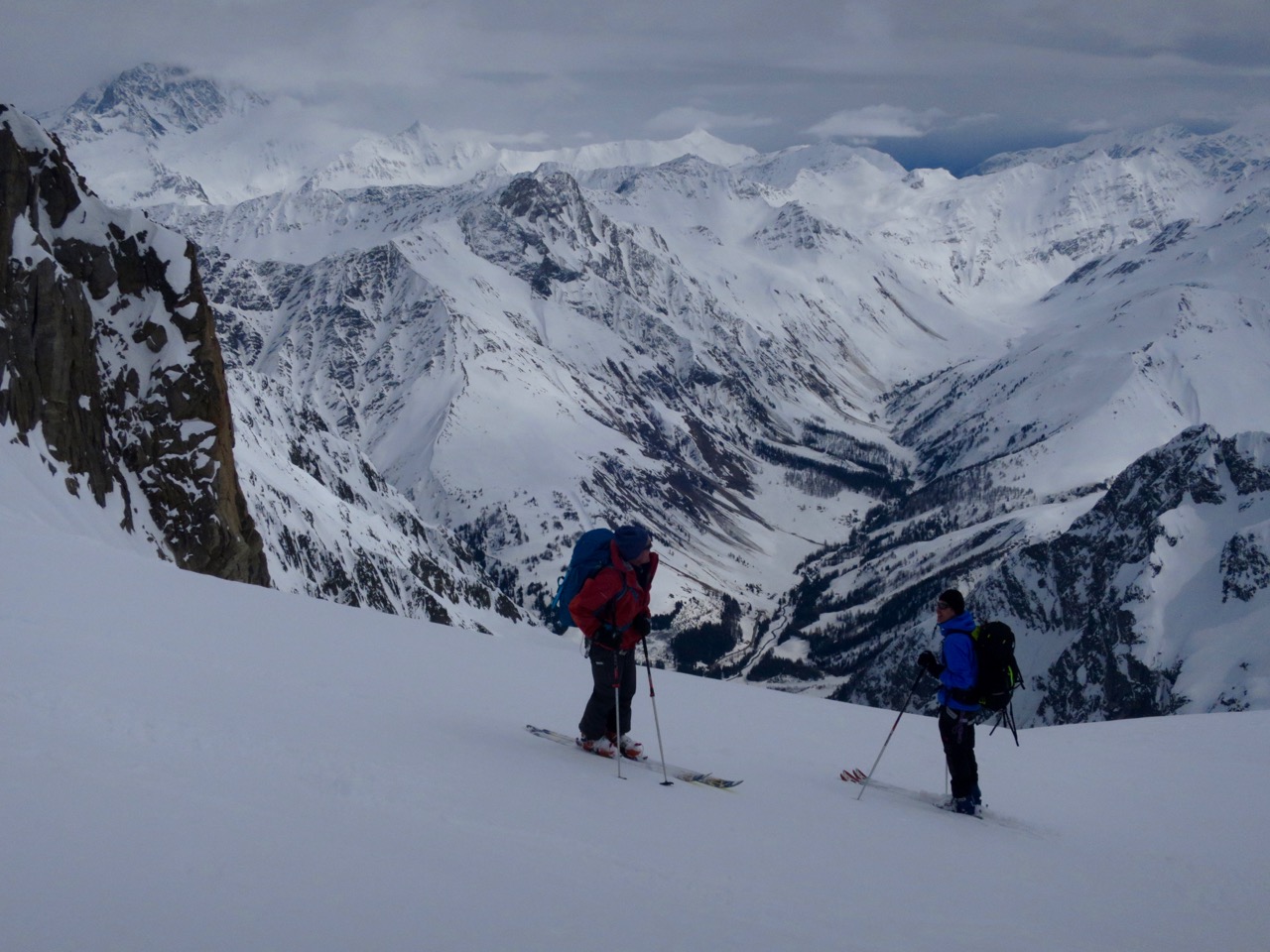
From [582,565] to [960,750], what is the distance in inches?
246

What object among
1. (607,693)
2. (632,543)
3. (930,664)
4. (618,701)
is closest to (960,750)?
(930,664)

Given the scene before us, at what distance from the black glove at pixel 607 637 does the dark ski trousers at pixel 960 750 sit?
5070 mm

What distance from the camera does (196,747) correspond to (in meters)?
8.77

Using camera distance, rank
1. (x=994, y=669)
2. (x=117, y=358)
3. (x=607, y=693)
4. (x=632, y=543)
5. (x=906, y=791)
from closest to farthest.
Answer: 1. (x=632, y=543)
2. (x=607, y=693)
3. (x=994, y=669)
4. (x=906, y=791)
5. (x=117, y=358)

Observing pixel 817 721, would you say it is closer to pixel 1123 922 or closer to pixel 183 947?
pixel 1123 922

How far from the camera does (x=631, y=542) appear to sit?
1239 centimetres

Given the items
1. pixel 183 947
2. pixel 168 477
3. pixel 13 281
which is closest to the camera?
pixel 183 947

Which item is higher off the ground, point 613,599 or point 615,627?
point 613,599

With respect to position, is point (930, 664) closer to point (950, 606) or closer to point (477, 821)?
point (950, 606)

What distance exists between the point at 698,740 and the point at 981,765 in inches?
230

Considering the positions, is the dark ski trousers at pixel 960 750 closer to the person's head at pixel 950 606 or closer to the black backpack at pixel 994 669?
the black backpack at pixel 994 669

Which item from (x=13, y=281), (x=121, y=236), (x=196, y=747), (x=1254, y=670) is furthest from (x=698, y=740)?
(x=1254, y=670)

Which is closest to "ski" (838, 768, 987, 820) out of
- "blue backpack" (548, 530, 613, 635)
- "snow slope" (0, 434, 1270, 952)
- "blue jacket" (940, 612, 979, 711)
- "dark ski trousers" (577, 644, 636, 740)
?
"snow slope" (0, 434, 1270, 952)

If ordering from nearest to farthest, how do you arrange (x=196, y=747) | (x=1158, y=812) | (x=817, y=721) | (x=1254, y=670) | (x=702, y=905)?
(x=702, y=905) → (x=196, y=747) → (x=1158, y=812) → (x=817, y=721) → (x=1254, y=670)
